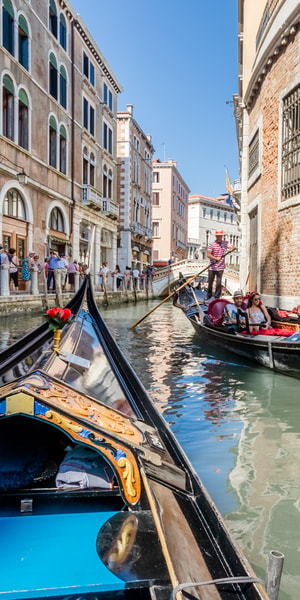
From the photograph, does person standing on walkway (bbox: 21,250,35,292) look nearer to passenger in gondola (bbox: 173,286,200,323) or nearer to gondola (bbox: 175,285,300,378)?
passenger in gondola (bbox: 173,286,200,323)

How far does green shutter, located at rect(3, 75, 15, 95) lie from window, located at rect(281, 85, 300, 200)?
6.11m

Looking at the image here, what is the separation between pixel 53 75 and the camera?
41.0ft

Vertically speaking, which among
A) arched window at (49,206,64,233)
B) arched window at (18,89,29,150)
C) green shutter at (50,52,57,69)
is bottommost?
arched window at (49,206,64,233)

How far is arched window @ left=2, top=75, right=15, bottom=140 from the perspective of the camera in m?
9.81

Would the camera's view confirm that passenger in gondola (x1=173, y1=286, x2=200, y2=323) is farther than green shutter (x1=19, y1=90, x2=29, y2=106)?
No

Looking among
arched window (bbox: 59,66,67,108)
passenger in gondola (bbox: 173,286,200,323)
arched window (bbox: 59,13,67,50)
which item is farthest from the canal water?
arched window (bbox: 59,13,67,50)

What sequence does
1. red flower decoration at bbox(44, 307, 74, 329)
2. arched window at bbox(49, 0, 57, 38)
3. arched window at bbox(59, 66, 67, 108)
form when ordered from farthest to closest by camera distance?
arched window at bbox(59, 66, 67, 108) → arched window at bbox(49, 0, 57, 38) → red flower decoration at bbox(44, 307, 74, 329)

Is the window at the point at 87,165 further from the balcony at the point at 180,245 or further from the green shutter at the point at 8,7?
the balcony at the point at 180,245

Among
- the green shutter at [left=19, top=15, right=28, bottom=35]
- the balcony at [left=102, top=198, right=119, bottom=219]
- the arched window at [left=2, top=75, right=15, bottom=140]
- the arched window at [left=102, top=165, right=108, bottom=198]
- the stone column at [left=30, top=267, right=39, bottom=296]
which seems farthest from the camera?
the arched window at [left=102, top=165, right=108, bottom=198]

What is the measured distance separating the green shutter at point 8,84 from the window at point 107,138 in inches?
300

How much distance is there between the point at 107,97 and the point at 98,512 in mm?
18349

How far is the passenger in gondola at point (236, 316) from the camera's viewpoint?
4780mm

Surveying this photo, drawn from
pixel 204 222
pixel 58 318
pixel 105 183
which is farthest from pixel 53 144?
pixel 204 222

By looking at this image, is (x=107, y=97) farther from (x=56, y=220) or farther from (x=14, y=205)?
(x=14, y=205)
